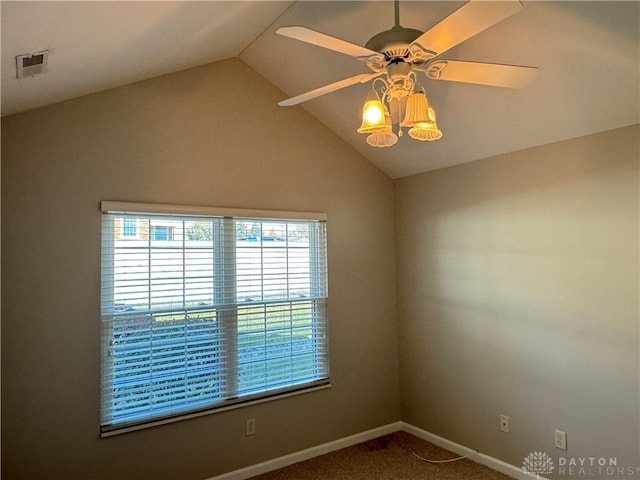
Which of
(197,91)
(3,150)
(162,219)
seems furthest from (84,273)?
(197,91)

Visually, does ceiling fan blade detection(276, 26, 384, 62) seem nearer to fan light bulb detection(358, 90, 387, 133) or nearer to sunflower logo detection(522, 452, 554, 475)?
fan light bulb detection(358, 90, 387, 133)

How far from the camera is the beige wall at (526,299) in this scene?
254cm

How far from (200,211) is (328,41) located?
174 cm

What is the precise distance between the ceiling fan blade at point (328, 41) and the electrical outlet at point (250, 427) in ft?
8.58

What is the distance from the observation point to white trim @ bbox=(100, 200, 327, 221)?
2727 millimetres

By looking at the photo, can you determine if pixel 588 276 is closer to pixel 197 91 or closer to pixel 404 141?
pixel 404 141

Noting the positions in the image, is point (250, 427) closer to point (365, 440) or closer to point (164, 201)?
point (365, 440)

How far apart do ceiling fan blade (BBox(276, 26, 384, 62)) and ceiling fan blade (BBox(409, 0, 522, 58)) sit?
16 cm

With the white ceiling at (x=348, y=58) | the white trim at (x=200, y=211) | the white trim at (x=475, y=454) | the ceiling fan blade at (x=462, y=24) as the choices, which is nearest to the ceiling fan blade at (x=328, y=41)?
the ceiling fan blade at (x=462, y=24)

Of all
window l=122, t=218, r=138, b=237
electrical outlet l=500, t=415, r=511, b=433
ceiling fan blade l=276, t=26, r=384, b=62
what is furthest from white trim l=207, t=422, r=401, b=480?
ceiling fan blade l=276, t=26, r=384, b=62

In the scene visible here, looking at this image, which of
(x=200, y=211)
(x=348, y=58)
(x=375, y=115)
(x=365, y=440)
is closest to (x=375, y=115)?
(x=375, y=115)

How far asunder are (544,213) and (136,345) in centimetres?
282

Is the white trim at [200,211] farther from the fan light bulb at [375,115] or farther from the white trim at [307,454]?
the white trim at [307,454]

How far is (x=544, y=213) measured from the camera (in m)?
2.90
